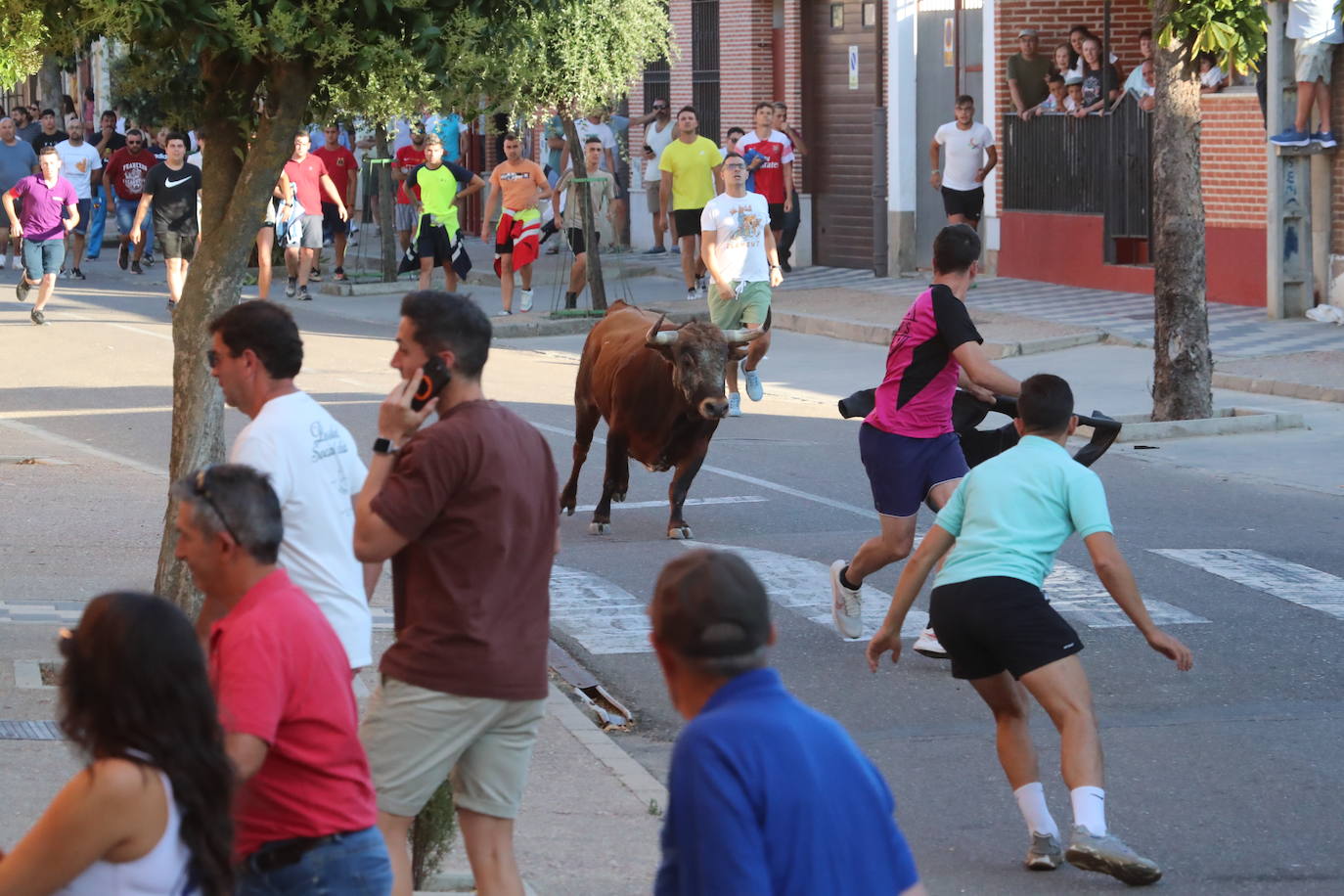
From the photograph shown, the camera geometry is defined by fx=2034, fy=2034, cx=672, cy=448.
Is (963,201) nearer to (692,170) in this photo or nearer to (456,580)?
(692,170)

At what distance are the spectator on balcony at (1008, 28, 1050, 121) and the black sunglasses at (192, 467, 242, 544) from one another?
2171cm

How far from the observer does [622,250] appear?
1351 inches

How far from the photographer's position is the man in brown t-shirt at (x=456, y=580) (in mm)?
5020

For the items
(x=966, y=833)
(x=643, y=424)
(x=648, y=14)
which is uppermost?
(x=648, y=14)

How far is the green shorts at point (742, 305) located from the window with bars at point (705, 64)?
16616 millimetres

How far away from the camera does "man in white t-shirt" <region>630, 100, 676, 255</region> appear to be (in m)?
32.5

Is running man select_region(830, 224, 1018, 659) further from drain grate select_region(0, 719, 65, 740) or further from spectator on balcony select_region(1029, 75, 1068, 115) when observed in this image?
spectator on balcony select_region(1029, 75, 1068, 115)

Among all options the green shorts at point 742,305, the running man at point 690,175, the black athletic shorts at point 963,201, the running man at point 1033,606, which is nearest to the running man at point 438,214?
the running man at point 690,175

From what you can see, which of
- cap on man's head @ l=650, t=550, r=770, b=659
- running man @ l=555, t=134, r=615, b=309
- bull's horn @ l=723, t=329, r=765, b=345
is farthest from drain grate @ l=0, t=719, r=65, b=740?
running man @ l=555, t=134, r=615, b=309

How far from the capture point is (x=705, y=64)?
32875mm

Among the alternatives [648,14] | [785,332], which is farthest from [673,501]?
[648,14]

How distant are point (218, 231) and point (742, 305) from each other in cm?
800

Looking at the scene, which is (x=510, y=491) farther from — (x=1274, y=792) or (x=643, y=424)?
(x=643, y=424)

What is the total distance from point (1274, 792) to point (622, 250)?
27.6 metres
